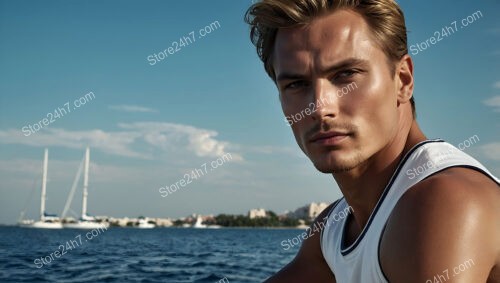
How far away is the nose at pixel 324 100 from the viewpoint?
2.06 meters

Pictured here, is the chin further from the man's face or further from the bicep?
the bicep

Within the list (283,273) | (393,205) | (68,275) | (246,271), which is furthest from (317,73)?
(246,271)

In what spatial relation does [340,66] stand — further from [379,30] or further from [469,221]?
[469,221]

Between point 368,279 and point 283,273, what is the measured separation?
51.0 inches

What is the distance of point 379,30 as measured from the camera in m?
2.20

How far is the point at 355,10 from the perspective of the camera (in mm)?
2189

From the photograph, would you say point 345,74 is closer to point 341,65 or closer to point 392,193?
point 341,65

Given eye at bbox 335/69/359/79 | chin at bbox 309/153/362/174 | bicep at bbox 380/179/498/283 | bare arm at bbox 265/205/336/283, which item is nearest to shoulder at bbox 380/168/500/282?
bicep at bbox 380/179/498/283

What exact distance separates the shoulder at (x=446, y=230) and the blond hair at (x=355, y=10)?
29.6 inches

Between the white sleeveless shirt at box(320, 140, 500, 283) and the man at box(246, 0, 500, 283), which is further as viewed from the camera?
the white sleeveless shirt at box(320, 140, 500, 283)

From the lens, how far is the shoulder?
1.47 meters

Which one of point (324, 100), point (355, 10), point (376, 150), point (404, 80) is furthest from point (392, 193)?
point (355, 10)

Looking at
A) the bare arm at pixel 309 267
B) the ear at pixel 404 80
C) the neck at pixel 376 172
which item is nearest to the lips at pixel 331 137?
the neck at pixel 376 172

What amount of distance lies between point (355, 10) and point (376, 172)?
656 mm
